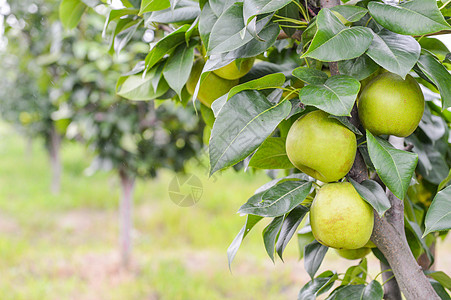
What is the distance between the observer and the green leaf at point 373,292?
0.44 metres

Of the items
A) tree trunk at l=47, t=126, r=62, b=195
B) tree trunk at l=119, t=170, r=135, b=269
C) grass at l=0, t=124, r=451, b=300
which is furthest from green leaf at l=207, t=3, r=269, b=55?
tree trunk at l=47, t=126, r=62, b=195

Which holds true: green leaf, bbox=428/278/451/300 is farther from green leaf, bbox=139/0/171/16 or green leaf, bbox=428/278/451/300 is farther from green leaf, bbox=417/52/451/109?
green leaf, bbox=139/0/171/16

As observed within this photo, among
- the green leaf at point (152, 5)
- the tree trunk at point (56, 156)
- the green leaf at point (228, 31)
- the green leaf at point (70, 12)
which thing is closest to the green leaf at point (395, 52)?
the green leaf at point (228, 31)

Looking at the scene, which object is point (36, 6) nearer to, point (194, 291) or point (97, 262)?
point (97, 262)

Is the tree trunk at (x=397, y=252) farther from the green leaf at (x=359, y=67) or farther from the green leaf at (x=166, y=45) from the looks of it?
the green leaf at (x=166, y=45)

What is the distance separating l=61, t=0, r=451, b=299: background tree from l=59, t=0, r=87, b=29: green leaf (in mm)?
244

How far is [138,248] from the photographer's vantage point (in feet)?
10.0

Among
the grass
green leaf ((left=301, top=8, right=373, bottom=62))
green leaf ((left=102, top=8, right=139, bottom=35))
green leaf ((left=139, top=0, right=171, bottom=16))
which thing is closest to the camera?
green leaf ((left=301, top=8, right=373, bottom=62))

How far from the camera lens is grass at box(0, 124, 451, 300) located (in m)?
2.25

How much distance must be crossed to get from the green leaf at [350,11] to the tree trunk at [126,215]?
202cm

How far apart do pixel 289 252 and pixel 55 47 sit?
211cm

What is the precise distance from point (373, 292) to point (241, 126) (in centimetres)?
25

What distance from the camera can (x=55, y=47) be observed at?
1979 mm

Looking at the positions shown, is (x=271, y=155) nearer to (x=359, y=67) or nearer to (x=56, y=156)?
(x=359, y=67)
